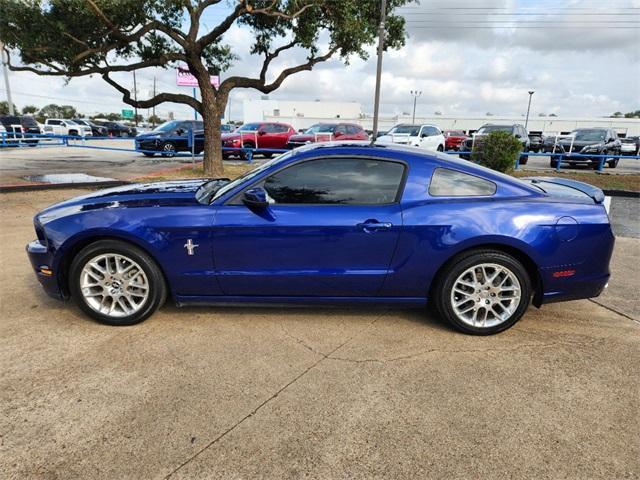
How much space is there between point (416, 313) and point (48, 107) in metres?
116

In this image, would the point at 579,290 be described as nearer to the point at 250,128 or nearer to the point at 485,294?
the point at 485,294

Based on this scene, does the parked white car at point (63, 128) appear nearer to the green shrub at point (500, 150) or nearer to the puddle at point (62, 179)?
the puddle at point (62, 179)

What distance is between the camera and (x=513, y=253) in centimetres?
349

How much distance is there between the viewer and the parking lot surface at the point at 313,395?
221 centimetres

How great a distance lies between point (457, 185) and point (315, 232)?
1.20 m

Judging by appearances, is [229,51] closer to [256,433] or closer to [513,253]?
[513,253]

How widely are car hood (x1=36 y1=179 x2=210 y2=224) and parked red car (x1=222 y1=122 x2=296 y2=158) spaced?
50.5ft

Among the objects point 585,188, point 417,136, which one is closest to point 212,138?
point 417,136

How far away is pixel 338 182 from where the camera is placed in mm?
3496

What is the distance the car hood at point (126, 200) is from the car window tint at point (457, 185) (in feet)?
6.30

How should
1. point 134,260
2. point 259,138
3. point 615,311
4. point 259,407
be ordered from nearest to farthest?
point 259,407 → point 134,260 → point 615,311 → point 259,138

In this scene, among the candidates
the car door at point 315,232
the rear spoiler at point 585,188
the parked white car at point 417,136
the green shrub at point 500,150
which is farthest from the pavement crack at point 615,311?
the parked white car at point 417,136

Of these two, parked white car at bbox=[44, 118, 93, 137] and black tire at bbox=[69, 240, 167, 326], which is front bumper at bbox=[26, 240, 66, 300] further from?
parked white car at bbox=[44, 118, 93, 137]

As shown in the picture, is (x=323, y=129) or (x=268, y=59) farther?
(x=323, y=129)
